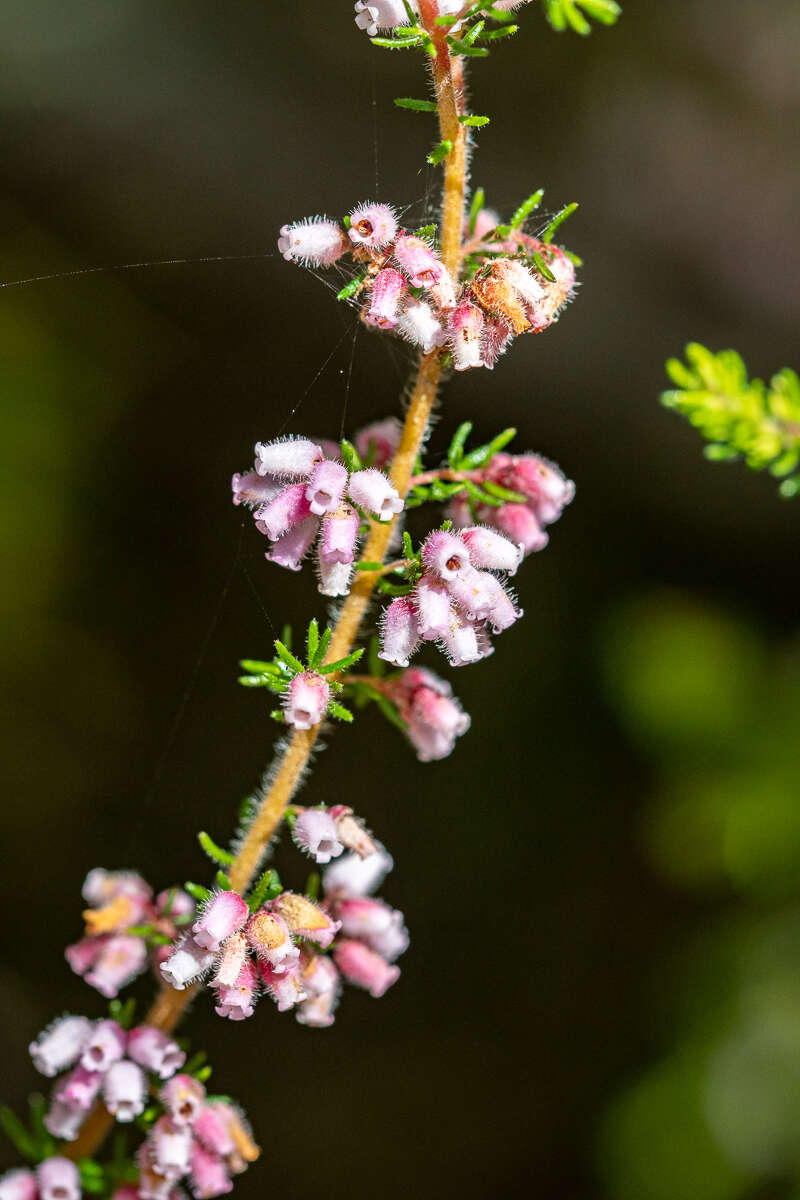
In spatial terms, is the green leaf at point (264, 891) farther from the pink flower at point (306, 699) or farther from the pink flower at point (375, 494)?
the pink flower at point (375, 494)

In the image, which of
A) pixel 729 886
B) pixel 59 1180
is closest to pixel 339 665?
pixel 59 1180

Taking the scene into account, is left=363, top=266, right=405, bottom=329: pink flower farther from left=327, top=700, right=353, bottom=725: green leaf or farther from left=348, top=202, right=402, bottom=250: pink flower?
left=327, top=700, right=353, bottom=725: green leaf

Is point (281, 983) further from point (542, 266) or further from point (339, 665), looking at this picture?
point (542, 266)

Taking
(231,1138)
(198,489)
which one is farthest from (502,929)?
(231,1138)

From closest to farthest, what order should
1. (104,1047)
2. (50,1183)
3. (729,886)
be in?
(104,1047)
(50,1183)
(729,886)

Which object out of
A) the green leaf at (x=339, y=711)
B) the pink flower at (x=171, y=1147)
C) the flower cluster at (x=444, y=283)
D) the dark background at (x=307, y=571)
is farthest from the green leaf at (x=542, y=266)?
the dark background at (x=307, y=571)

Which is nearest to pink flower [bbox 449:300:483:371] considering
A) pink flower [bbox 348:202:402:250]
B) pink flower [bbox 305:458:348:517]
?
pink flower [bbox 348:202:402:250]

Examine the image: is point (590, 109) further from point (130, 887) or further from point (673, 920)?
point (130, 887)
